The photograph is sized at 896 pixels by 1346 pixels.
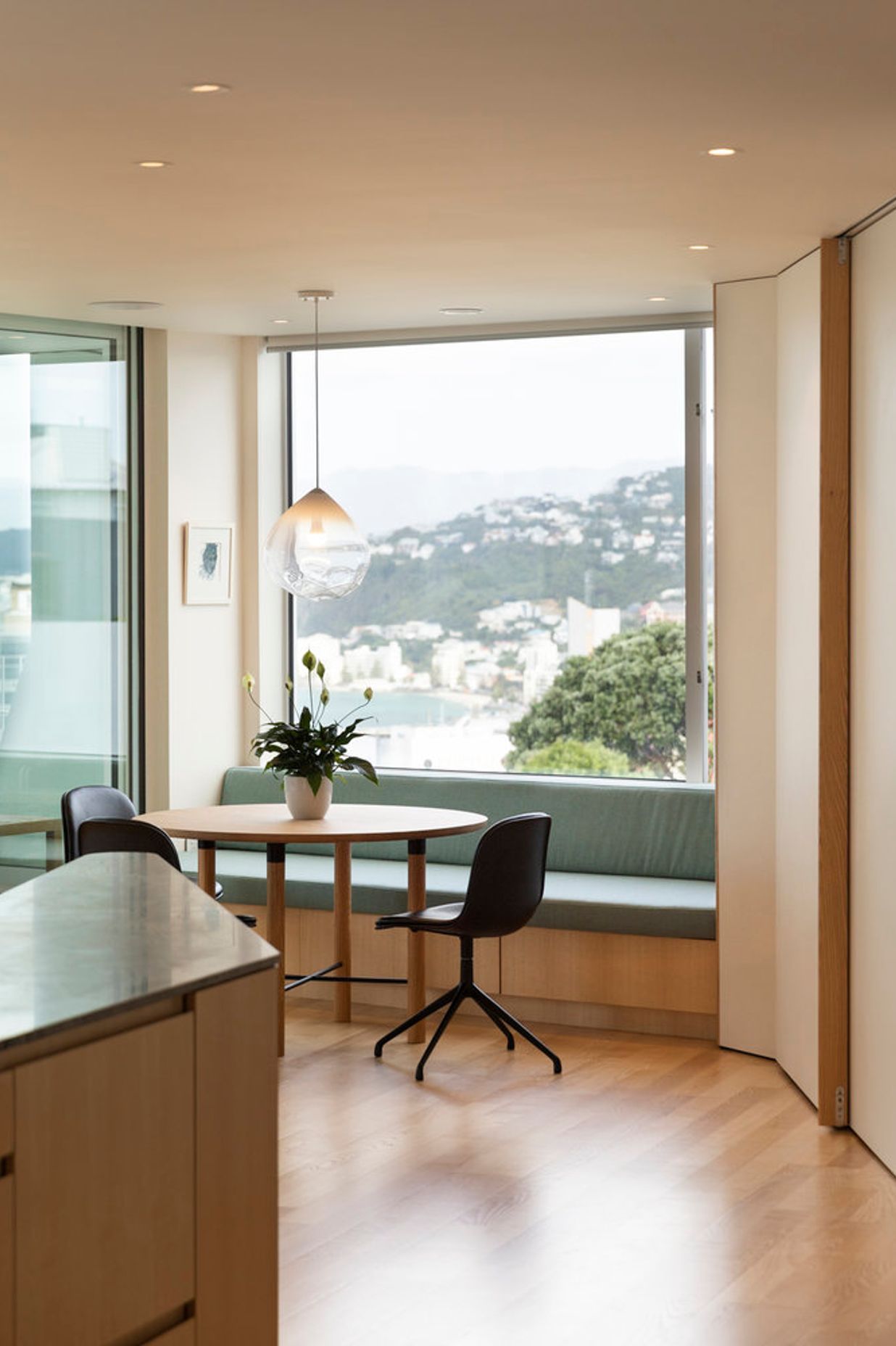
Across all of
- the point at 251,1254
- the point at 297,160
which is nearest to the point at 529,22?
the point at 297,160

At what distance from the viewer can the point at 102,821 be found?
559 centimetres

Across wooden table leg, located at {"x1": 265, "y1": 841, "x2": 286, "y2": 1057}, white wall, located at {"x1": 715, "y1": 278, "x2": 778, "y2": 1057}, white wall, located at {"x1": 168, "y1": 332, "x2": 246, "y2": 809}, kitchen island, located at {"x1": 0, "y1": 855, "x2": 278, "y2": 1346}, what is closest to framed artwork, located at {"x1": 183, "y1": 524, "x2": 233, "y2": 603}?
white wall, located at {"x1": 168, "y1": 332, "x2": 246, "y2": 809}

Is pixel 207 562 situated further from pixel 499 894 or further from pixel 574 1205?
pixel 574 1205

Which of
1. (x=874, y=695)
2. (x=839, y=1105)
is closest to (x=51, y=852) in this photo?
(x=839, y=1105)

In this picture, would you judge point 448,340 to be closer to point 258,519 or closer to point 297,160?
point 258,519

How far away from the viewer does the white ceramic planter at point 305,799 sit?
6.24 meters

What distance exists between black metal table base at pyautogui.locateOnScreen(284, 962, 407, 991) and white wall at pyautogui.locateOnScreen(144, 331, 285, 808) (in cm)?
134

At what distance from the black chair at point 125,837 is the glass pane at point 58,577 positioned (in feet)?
5.06

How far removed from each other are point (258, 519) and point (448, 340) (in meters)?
1.24

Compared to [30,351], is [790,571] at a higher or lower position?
lower

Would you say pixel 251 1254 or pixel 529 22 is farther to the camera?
pixel 529 22

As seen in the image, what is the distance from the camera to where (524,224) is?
5066mm

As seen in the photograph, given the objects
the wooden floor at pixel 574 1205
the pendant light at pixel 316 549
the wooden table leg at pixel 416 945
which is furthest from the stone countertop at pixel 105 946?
the pendant light at pixel 316 549

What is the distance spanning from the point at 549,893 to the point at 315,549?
1650 mm
